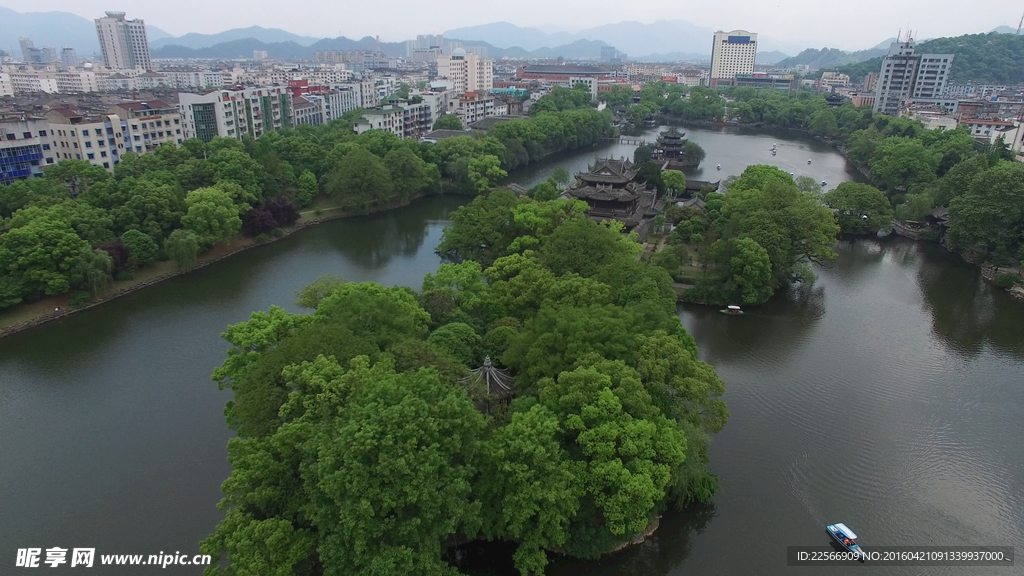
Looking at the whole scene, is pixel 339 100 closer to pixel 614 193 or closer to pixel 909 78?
pixel 614 193

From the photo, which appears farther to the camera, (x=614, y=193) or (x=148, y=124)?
(x=148, y=124)

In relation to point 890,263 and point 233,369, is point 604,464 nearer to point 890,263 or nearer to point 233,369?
point 233,369

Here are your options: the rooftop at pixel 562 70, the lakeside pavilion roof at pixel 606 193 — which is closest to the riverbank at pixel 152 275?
the lakeside pavilion roof at pixel 606 193

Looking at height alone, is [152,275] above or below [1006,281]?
below

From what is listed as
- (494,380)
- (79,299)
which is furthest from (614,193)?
(79,299)

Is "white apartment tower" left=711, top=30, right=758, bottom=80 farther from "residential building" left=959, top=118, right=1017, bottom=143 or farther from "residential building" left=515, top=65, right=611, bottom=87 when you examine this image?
"residential building" left=959, top=118, right=1017, bottom=143

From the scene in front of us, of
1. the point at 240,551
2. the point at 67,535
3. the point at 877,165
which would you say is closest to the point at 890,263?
the point at 877,165

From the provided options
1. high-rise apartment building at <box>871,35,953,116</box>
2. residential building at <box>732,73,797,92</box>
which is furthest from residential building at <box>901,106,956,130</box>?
residential building at <box>732,73,797,92</box>
